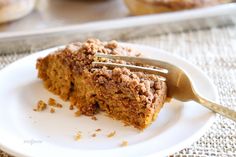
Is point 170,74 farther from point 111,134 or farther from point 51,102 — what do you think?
point 51,102

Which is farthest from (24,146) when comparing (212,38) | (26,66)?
(212,38)

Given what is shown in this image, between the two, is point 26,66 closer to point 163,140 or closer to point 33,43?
point 33,43

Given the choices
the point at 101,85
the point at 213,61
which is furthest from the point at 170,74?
the point at 213,61

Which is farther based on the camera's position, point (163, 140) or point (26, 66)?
point (26, 66)

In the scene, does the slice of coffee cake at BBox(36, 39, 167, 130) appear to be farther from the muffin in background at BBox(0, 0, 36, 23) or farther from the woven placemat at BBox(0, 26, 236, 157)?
the muffin in background at BBox(0, 0, 36, 23)

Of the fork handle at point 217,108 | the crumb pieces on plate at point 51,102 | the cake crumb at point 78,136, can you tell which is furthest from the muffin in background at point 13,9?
the fork handle at point 217,108

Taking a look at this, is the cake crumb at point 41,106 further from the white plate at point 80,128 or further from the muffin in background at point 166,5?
the muffin in background at point 166,5
